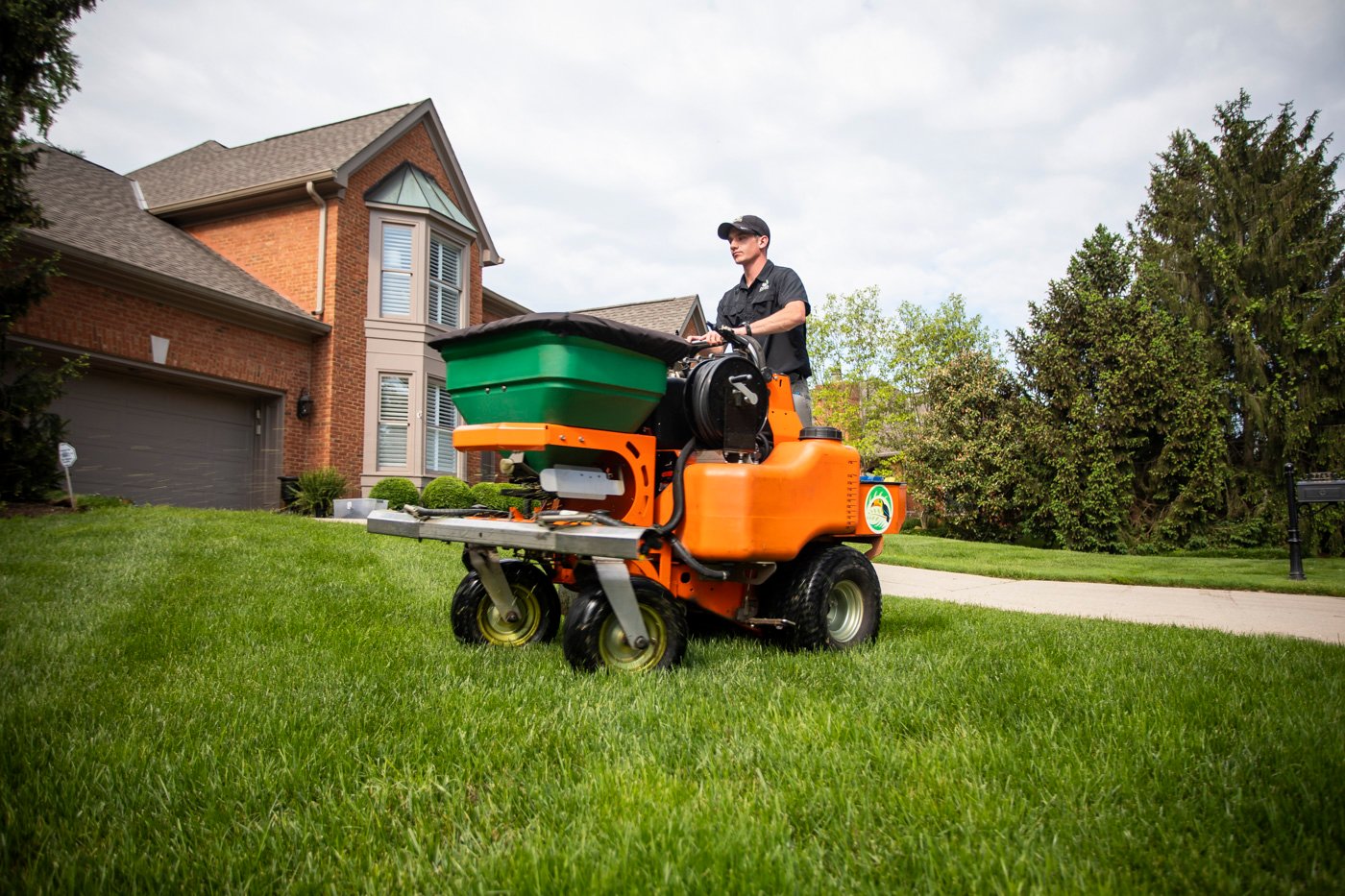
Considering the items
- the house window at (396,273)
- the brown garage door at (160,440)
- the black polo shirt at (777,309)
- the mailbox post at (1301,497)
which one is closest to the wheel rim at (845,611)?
the black polo shirt at (777,309)

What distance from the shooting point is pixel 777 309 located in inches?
170

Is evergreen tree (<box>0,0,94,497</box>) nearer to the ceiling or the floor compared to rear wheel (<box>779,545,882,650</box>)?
nearer to the ceiling

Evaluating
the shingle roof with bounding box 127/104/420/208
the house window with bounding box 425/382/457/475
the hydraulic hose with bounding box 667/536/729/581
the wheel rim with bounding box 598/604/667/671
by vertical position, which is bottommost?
the wheel rim with bounding box 598/604/667/671

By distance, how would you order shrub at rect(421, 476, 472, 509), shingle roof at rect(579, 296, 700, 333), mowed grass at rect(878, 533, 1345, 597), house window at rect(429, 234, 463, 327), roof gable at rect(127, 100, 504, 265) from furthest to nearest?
shingle roof at rect(579, 296, 700, 333) → house window at rect(429, 234, 463, 327) → roof gable at rect(127, 100, 504, 265) → shrub at rect(421, 476, 472, 509) → mowed grass at rect(878, 533, 1345, 597)

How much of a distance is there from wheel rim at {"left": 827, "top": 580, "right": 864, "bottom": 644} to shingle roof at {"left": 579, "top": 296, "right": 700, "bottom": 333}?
1840cm

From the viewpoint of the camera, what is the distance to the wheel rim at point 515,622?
148 inches

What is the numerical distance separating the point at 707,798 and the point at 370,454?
13.2 metres

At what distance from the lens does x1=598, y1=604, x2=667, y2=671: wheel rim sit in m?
3.08

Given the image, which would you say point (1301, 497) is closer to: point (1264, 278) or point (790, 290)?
point (790, 290)

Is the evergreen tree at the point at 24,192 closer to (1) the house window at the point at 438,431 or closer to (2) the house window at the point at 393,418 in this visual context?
(2) the house window at the point at 393,418

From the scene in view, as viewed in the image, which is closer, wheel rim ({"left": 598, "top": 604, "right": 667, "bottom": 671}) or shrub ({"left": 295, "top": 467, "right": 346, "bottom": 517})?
wheel rim ({"left": 598, "top": 604, "right": 667, "bottom": 671})

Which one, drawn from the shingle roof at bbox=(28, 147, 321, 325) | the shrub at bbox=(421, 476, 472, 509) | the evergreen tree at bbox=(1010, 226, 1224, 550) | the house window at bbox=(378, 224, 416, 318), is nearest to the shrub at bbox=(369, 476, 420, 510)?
the shrub at bbox=(421, 476, 472, 509)

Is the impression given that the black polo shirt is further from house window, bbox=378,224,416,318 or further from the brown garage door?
house window, bbox=378,224,416,318

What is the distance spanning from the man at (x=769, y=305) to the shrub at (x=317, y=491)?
9947 mm
